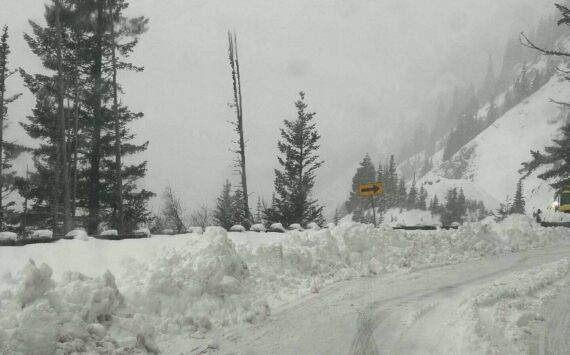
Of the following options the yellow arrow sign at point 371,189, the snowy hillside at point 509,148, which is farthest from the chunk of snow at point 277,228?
the snowy hillside at point 509,148

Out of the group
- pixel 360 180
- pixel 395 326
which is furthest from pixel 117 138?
pixel 360 180

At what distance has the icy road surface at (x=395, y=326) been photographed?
4738 mm

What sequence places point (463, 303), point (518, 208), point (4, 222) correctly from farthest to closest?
point (518, 208) → point (4, 222) → point (463, 303)

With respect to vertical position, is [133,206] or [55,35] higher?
[55,35]

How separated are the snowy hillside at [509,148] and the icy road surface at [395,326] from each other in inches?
6191

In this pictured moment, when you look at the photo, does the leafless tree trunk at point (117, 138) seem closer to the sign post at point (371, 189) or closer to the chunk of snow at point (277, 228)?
the chunk of snow at point (277, 228)

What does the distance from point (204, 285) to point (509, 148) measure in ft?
672

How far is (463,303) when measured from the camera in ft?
20.8

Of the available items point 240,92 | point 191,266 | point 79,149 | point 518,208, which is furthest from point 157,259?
point 518,208

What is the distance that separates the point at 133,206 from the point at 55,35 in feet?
26.1

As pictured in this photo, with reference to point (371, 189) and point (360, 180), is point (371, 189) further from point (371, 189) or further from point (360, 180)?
point (360, 180)

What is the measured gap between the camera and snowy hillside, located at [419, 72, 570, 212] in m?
167

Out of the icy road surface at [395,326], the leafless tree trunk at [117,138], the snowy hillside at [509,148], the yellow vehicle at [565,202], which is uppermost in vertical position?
the snowy hillside at [509,148]

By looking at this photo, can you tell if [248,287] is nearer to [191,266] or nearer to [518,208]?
[191,266]
